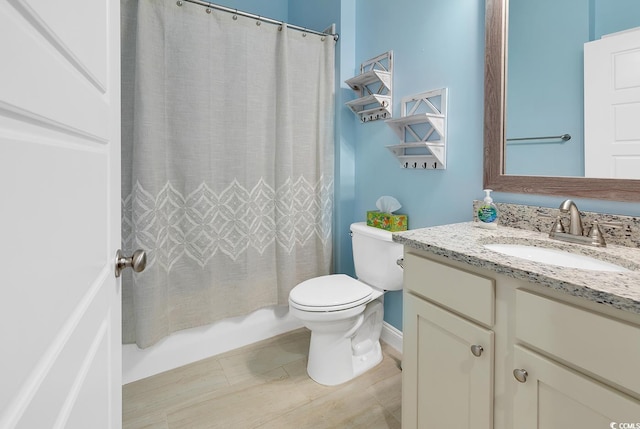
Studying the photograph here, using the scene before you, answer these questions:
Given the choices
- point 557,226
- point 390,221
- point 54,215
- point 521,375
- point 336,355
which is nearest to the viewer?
point 54,215

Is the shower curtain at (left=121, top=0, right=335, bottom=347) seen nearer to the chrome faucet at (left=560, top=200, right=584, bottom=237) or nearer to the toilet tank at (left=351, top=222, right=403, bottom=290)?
the toilet tank at (left=351, top=222, right=403, bottom=290)

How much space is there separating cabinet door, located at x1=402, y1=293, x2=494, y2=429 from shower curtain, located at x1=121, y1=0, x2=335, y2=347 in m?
Answer: 1.10

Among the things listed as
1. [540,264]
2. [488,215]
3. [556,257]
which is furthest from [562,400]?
[488,215]

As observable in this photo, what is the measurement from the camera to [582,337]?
69 centimetres

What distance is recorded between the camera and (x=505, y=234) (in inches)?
47.2

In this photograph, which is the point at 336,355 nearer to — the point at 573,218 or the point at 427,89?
the point at 573,218

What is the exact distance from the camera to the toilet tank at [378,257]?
1738 millimetres

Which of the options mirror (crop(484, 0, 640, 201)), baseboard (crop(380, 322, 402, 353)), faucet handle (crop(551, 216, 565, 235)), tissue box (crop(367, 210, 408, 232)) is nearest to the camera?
faucet handle (crop(551, 216, 565, 235))

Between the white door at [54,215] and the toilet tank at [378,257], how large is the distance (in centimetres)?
133

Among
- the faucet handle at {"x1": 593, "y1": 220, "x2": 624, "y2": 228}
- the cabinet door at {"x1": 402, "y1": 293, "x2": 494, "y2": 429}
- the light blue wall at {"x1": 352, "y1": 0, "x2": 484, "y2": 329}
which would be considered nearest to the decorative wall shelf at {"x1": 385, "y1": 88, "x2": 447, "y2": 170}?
the light blue wall at {"x1": 352, "y1": 0, "x2": 484, "y2": 329}

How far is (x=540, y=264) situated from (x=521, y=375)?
11.1 inches

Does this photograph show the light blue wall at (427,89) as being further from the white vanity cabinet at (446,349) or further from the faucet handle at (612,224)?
the white vanity cabinet at (446,349)

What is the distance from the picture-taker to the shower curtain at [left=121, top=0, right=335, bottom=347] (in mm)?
1617

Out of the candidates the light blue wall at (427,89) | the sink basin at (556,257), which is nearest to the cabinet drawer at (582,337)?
the sink basin at (556,257)
